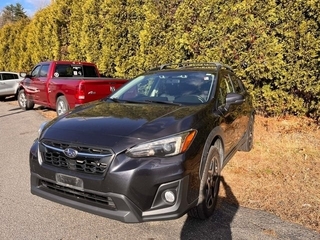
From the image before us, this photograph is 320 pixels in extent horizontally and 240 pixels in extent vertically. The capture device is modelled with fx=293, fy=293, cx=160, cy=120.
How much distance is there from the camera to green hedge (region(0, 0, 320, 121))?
21.0 ft

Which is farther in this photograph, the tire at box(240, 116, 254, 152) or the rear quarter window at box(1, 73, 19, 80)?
the rear quarter window at box(1, 73, 19, 80)

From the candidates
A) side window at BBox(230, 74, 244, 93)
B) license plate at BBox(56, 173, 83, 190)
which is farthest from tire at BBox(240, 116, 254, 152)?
license plate at BBox(56, 173, 83, 190)

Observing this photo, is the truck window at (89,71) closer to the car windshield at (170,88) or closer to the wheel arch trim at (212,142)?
the car windshield at (170,88)

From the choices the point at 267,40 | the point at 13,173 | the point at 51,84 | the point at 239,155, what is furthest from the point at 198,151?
the point at 51,84

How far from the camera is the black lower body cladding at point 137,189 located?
8.50ft

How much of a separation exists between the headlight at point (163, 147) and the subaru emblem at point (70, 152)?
20.6 inches

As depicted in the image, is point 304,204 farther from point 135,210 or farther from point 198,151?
point 135,210

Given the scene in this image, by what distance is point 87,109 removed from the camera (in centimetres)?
381

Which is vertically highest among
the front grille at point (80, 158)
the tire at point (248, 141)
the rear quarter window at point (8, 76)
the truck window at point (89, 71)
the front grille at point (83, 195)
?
the front grille at point (80, 158)

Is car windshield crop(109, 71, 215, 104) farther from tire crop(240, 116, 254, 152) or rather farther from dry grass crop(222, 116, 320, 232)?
tire crop(240, 116, 254, 152)

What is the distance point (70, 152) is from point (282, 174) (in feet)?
10.6

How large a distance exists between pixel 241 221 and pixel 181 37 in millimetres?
6004

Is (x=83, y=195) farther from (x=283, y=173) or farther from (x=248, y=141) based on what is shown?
(x=248, y=141)

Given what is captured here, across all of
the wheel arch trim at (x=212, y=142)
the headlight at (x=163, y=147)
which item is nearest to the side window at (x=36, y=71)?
the wheel arch trim at (x=212, y=142)
